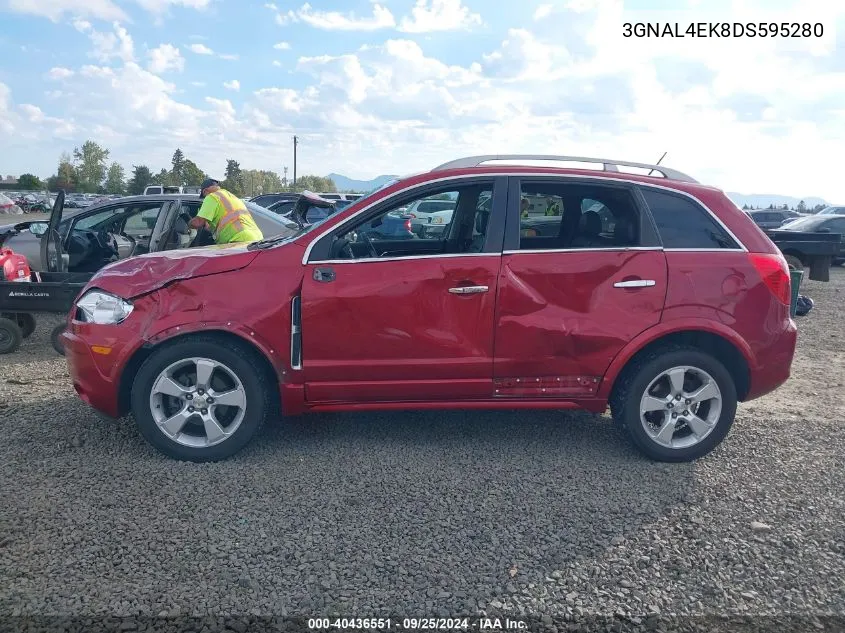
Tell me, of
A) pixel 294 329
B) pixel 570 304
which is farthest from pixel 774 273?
pixel 294 329

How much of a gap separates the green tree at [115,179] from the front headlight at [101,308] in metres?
96.6

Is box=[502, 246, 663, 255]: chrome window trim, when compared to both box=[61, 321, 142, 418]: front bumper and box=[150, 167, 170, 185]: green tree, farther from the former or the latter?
box=[150, 167, 170, 185]: green tree

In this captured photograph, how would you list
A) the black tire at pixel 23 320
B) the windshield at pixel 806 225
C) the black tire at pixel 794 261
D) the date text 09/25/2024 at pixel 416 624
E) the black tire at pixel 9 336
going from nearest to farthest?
the date text 09/25/2024 at pixel 416 624 < the black tire at pixel 9 336 < the black tire at pixel 23 320 < the black tire at pixel 794 261 < the windshield at pixel 806 225

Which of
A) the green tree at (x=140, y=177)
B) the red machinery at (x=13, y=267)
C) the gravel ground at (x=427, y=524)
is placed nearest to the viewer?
the gravel ground at (x=427, y=524)

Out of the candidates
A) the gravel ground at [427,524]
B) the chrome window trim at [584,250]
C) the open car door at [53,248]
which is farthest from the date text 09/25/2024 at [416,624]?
the open car door at [53,248]

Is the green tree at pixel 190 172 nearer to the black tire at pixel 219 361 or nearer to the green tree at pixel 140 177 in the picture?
the green tree at pixel 140 177

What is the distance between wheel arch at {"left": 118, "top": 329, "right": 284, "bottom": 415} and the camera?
4242 mm

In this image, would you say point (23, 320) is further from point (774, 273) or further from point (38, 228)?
point (774, 273)

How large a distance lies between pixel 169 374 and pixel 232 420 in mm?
480

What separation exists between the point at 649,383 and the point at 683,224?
3.43 feet

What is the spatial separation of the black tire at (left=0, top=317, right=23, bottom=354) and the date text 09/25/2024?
233 inches

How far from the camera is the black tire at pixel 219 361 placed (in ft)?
13.8

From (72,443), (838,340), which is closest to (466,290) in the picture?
(72,443)

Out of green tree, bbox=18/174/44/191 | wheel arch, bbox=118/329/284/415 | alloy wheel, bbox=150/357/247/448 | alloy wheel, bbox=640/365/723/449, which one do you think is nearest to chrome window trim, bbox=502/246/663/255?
alloy wheel, bbox=640/365/723/449
